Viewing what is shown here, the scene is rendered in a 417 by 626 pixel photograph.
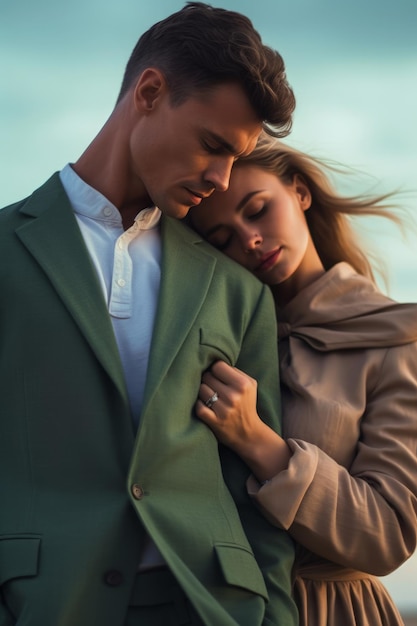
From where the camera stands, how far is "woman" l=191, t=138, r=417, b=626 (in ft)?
10.0

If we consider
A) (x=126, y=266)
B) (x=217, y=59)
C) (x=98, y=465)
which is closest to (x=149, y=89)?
(x=217, y=59)

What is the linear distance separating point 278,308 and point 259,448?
793 millimetres

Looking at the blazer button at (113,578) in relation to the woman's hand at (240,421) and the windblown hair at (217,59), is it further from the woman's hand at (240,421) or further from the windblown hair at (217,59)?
the windblown hair at (217,59)

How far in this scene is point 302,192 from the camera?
382 cm

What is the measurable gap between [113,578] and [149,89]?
1386 mm

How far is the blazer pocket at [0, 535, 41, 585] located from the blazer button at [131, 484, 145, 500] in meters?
0.25

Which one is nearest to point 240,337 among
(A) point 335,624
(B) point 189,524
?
(B) point 189,524

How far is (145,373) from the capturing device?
292 centimetres

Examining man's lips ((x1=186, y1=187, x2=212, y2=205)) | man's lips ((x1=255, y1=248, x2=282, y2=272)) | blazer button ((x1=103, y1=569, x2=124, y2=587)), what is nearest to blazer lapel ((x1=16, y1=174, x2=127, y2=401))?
man's lips ((x1=186, y1=187, x2=212, y2=205))

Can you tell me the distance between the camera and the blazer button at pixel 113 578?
264 centimetres

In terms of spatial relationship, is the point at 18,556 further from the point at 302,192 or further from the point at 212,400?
the point at 302,192

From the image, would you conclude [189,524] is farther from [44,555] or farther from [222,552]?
[44,555]

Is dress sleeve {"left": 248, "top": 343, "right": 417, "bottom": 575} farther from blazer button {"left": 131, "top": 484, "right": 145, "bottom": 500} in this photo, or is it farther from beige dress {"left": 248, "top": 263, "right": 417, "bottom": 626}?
blazer button {"left": 131, "top": 484, "right": 145, "bottom": 500}

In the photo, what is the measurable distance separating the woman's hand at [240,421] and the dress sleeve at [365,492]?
5cm
